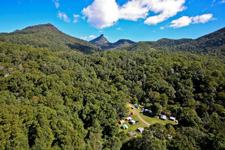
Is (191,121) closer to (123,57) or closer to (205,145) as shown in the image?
(205,145)

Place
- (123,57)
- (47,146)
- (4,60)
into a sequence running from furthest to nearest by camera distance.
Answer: (123,57)
(4,60)
(47,146)

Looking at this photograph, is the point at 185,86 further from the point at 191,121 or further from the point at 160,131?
the point at 160,131

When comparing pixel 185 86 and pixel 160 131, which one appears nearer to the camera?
pixel 160 131

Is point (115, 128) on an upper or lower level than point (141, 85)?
lower

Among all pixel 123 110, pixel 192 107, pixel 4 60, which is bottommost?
pixel 192 107

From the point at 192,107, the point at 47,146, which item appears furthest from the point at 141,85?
the point at 47,146

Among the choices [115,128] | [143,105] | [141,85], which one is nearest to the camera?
[115,128]
